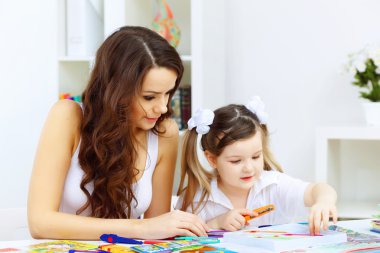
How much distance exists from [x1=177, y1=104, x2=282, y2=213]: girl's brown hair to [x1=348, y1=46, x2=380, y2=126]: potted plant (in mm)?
793

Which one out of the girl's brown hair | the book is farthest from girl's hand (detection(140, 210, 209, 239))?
the girl's brown hair

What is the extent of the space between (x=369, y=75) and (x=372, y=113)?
0.16m

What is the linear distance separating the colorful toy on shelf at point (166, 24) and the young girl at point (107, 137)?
3.55ft

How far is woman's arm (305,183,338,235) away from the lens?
4.91 feet

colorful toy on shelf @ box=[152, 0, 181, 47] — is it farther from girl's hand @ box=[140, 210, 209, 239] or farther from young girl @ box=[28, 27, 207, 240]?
girl's hand @ box=[140, 210, 209, 239]

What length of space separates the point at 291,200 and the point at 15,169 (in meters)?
1.52

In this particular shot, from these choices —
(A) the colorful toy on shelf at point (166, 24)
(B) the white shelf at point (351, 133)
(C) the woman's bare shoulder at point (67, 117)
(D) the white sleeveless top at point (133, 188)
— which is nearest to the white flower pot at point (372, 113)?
(B) the white shelf at point (351, 133)

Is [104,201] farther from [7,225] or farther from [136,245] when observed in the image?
[136,245]

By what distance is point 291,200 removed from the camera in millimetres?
1932

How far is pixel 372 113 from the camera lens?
2693 millimetres

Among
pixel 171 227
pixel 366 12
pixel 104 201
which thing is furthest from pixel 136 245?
pixel 366 12

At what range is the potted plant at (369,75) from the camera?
8.79ft

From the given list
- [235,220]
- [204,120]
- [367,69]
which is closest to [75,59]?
[204,120]

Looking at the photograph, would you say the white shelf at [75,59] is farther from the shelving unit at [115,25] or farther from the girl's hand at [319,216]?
the girl's hand at [319,216]
